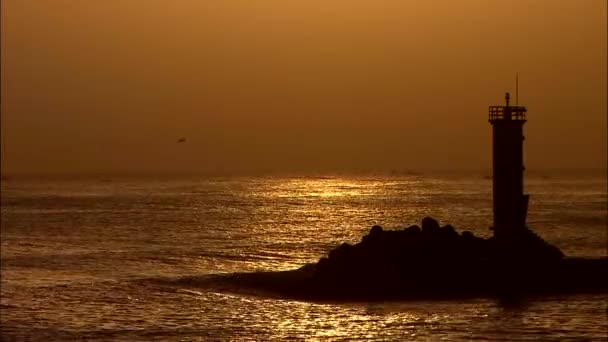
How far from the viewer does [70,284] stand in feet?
134

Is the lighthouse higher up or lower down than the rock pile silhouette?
higher up

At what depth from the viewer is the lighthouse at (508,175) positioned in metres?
41.0

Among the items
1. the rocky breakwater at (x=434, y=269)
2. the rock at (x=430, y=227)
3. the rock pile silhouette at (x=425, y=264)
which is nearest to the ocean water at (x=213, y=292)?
the rocky breakwater at (x=434, y=269)

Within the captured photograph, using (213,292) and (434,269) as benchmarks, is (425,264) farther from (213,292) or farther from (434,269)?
(213,292)

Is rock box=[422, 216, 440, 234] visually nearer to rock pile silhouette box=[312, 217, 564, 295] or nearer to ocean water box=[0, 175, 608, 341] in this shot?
rock pile silhouette box=[312, 217, 564, 295]

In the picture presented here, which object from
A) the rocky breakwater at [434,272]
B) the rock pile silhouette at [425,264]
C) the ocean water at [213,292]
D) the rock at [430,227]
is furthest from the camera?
the rock at [430,227]

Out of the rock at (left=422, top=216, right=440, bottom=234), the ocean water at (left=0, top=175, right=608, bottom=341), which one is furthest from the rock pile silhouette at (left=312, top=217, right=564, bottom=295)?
the ocean water at (left=0, top=175, right=608, bottom=341)

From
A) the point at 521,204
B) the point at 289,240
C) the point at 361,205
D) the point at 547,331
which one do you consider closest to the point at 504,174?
the point at 521,204

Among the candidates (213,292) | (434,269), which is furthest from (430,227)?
(213,292)

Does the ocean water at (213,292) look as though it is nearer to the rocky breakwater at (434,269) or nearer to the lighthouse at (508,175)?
the rocky breakwater at (434,269)

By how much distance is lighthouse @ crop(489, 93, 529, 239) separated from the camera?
1614 inches

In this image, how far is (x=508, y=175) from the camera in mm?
41188

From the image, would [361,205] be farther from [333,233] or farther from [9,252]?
[9,252]

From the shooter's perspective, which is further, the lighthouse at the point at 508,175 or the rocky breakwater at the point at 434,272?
the lighthouse at the point at 508,175
